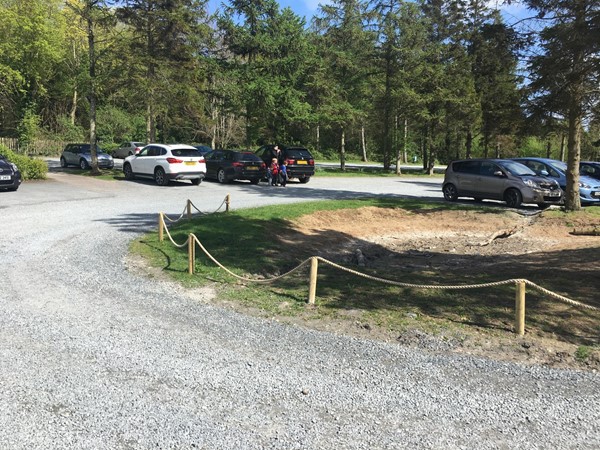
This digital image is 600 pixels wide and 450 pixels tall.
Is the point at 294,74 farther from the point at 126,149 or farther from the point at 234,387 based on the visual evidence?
the point at 234,387

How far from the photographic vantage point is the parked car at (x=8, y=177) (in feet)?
59.6

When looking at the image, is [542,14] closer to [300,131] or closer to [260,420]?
[260,420]

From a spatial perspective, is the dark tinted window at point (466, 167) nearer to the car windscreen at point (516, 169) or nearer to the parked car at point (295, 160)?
the car windscreen at point (516, 169)

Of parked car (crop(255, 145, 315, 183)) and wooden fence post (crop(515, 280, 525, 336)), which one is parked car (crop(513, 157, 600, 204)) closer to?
parked car (crop(255, 145, 315, 183))

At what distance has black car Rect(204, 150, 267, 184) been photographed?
76.9 ft

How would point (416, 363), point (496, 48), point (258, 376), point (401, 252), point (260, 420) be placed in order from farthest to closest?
point (496, 48), point (401, 252), point (416, 363), point (258, 376), point (260, 420)

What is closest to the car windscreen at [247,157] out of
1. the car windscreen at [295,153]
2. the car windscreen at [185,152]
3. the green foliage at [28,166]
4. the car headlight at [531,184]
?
the car windscreen at [295,153]

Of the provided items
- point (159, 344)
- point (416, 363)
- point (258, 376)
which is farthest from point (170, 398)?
point (416, 363)

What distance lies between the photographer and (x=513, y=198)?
17125 mm

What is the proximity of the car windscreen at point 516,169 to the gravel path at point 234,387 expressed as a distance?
46.2 ft

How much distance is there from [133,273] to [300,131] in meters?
33.8

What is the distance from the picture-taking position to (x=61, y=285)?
7.30 metres

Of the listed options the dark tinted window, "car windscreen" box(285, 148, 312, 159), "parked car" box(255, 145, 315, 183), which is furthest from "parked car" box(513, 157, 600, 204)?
"car windscreen" box(285, 148, 312, 159)

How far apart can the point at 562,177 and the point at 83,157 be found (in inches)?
1013
